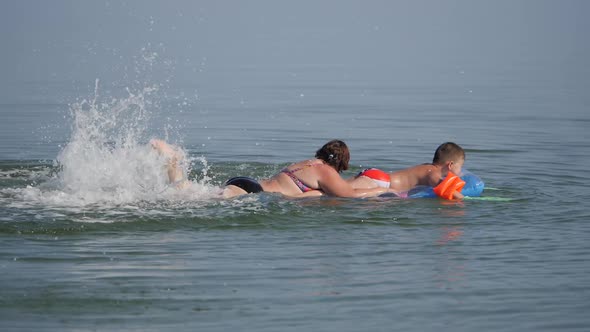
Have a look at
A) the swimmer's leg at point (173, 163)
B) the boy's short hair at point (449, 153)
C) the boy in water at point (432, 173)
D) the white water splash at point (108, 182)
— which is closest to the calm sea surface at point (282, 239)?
the white water splash at point (108, 182)

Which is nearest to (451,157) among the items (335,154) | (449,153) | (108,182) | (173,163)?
(449,153)

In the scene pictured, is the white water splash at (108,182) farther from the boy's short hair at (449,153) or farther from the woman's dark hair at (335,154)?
the boy's short hair at (449,153)

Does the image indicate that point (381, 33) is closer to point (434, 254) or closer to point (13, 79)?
point (13, 79)

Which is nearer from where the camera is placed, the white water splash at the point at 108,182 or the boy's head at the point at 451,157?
the white water splash at the point at 108,182

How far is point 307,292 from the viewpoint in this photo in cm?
812

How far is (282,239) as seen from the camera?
10.1 metres

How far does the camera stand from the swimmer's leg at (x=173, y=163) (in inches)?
469

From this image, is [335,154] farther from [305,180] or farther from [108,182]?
[108,182]

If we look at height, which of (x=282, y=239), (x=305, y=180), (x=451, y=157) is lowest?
(x=282, y=239)

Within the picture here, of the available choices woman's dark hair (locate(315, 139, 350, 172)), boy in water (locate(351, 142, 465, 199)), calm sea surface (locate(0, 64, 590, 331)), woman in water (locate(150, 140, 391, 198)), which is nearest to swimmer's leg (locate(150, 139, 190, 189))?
woman in water (locate(150, 140, 391, 198))

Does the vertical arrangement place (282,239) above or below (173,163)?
below

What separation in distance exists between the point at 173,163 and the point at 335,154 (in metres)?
1.82

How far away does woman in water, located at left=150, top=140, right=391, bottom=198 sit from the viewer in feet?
39.3

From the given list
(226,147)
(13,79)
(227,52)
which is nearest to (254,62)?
(227,52)
